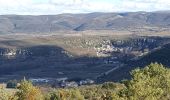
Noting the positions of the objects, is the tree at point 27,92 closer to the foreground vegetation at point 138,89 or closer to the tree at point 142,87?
the foreground vegetation at point 138,89

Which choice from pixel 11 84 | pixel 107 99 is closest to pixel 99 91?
pixel 107 99

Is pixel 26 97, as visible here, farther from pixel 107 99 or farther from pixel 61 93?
pixel 61 93

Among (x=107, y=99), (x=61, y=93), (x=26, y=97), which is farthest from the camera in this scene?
(x=61, y=93)

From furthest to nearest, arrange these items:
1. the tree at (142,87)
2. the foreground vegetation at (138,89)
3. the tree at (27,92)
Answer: the tree at (27,92), the foreground vegetation at (138,89), the tree at (142,87)

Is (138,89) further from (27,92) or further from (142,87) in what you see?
(27,92)

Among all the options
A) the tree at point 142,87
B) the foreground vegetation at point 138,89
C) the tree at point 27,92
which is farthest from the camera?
the tree at point 27,92

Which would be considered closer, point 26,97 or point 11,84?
point 26,97

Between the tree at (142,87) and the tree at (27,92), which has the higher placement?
the tree at (142,87)

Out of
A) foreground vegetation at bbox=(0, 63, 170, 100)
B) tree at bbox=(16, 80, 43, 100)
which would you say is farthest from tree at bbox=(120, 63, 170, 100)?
tree at bbox=(16, 80, 43, 100)

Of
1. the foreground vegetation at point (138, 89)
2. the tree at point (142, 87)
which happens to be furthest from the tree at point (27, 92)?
the tree at point (142, 87)

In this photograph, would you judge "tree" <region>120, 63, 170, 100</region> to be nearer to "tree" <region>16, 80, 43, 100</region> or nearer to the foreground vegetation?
the foreground vegetation

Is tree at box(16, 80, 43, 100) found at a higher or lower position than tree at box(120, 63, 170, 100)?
lower
